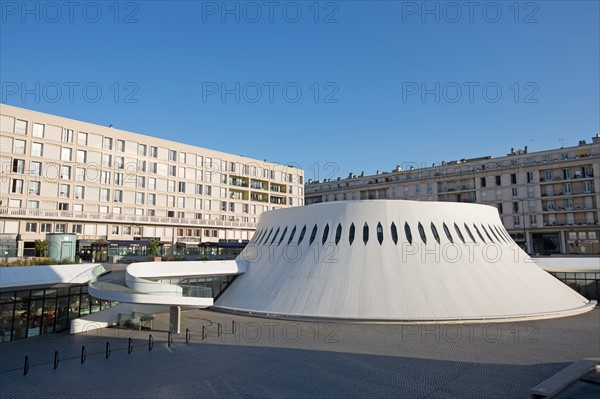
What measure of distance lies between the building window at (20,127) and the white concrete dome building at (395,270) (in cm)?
3560

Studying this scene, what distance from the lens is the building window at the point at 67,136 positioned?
54.0m

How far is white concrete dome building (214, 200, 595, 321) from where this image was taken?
86.9ft

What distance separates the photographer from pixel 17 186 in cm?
5025

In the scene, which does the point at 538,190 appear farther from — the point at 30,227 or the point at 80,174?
the point at 30,227

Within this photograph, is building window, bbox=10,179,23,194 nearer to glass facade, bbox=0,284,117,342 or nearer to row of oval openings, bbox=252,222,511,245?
glass facade, bbox=0,284,117,342

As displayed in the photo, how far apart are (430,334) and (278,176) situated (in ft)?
204

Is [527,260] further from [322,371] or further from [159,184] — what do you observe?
[159,184]

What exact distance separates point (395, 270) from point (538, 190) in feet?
170

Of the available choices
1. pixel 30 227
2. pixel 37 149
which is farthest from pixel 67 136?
pixel 30 227

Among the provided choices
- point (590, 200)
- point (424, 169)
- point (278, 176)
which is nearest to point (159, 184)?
point (278, 176)

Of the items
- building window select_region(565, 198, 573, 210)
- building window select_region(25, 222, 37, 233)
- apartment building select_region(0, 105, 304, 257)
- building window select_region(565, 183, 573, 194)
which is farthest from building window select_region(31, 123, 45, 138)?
building window select_region(565, 198, 573, 210)

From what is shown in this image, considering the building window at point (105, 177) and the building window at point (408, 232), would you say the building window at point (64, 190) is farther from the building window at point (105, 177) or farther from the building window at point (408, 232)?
the building window at point (408, 232)

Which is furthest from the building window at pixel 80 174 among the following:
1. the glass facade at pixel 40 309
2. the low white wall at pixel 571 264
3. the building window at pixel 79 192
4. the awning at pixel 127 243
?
the low white wall at pixel 571 264

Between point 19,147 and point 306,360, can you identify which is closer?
point 306,360
